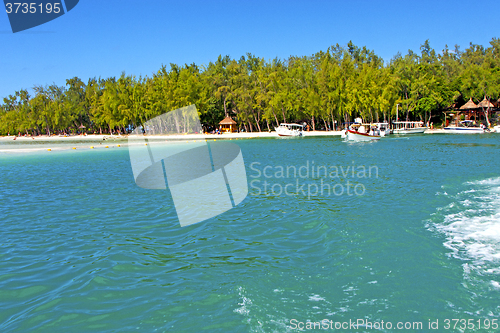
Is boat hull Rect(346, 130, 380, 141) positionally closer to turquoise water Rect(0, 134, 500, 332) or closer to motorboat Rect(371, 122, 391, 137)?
motorboat Rect(371, 122, 391, 137)

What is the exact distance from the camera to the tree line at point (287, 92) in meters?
65.6

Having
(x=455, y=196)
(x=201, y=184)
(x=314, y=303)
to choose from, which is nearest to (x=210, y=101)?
(x=201, y=184)

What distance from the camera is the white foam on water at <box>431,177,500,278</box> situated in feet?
21.7

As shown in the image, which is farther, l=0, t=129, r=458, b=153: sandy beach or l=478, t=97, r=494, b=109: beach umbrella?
l=478, t=97, r=494, b=109: beach umbrella

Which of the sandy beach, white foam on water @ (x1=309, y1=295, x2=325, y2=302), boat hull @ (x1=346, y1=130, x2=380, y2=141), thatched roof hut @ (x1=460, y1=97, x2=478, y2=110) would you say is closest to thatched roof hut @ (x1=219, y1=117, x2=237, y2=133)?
the sandy beach

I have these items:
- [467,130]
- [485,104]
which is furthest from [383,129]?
[485,104]

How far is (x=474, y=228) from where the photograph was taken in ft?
27.7

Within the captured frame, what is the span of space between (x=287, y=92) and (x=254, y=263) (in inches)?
2707

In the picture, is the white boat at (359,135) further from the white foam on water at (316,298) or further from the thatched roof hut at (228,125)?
the white foam on water at (316,298)

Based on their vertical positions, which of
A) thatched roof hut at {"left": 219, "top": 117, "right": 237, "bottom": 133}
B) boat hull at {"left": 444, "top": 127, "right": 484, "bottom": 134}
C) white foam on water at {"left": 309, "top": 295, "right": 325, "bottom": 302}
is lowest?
boat hull at {"left": 444, "top": 127, "right": 484, "bottom": 134}

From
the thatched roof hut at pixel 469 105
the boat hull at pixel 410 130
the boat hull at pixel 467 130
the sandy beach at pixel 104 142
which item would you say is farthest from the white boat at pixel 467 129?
the boat hull at pixel 410 130

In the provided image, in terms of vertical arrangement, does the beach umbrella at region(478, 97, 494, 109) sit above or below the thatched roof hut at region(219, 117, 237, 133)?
below

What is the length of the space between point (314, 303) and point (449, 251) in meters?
3.60

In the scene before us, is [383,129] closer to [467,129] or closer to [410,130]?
[410,130]
